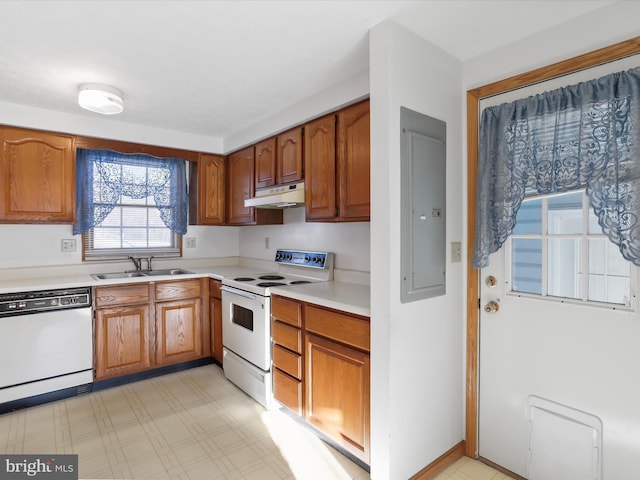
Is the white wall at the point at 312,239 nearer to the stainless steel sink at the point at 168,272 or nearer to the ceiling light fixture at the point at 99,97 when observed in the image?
the stainless steel sink at the point at 168,272

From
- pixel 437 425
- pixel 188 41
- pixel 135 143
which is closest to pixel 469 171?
pixel 437 425

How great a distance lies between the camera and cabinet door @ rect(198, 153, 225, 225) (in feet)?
12.3

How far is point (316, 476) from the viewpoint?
6.31 ft

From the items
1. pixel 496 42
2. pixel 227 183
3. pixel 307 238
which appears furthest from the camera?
pixel 227 183

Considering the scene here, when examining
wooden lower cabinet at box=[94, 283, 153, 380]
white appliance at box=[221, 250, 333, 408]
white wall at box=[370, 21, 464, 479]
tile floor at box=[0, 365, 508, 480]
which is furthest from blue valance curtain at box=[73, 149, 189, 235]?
white wall at box=[370, 21, 464, 479]

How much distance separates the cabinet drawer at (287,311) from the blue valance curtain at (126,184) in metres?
1.76

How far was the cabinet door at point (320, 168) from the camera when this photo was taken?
96.4 inches

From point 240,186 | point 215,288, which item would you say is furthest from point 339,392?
point 240,186

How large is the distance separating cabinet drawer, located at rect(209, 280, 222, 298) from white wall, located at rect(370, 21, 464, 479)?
1.94 m

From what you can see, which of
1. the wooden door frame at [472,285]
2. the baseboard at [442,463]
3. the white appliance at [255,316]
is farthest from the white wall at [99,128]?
the baseboard at [442,463]

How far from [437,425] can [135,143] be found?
11.1 feet

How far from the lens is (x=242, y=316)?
113 inches

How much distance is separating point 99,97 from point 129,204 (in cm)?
138

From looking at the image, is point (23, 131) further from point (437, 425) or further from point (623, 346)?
point (623, 346)
